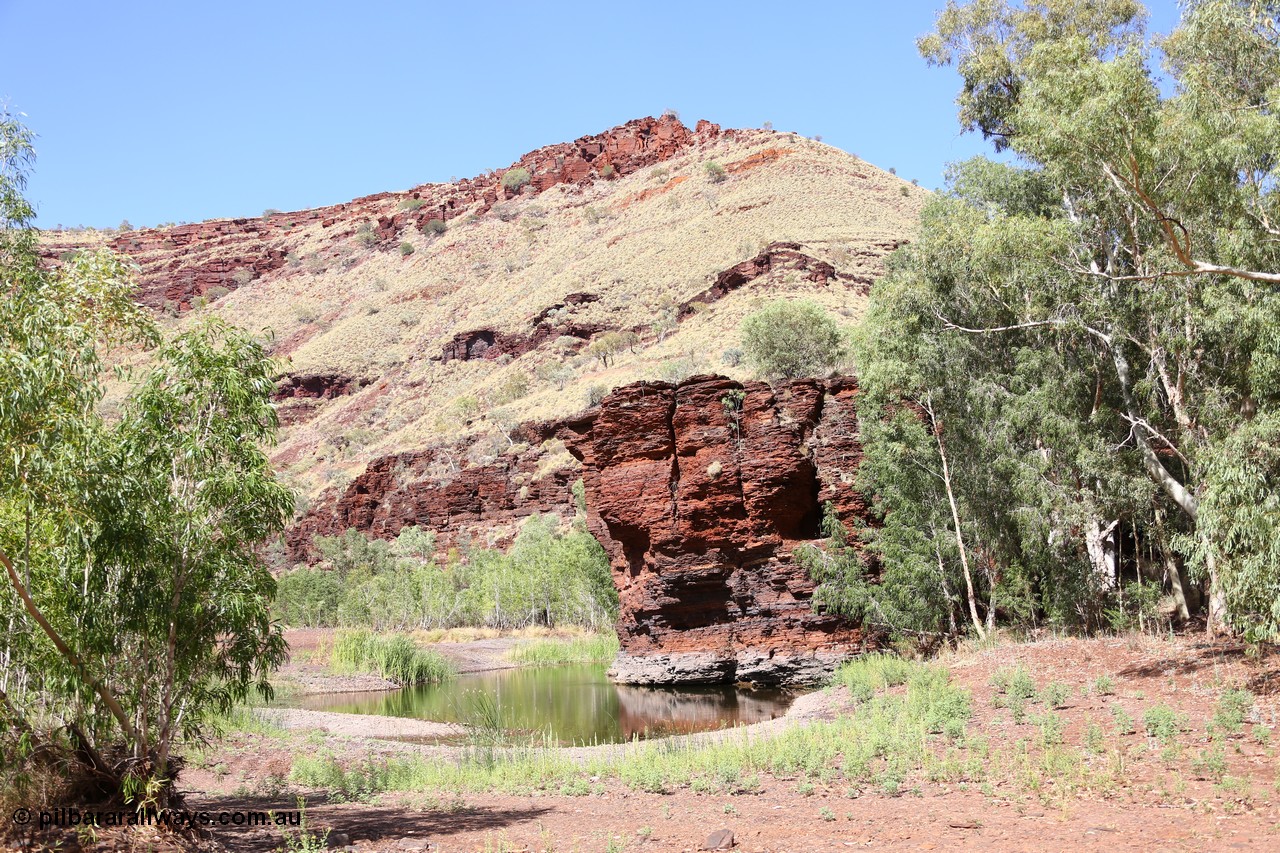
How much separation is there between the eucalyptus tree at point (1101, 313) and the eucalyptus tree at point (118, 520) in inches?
481

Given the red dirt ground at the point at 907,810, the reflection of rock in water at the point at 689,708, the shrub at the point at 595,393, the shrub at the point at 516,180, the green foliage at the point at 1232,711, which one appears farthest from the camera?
the shrub at the point at 516,180

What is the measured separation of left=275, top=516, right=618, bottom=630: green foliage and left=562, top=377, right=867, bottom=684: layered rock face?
1267 cm

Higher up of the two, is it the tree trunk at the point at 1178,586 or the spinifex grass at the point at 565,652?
the tree trunk at the point at 1178,586

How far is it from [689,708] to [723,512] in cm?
657

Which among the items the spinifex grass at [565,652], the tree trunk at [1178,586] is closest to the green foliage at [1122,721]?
the tree trunk at [1178,586]

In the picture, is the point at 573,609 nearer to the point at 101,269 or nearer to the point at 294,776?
the point at 294,776

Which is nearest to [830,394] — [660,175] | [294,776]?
[294,776]

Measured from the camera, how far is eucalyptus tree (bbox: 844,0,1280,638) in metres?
14.5

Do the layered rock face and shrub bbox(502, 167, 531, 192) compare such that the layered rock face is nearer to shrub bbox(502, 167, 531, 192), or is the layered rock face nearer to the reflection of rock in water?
the reflection of rock in water

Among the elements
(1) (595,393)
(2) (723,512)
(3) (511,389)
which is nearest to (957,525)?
(2) (723,512)

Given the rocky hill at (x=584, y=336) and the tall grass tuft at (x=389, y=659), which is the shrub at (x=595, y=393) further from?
the tall grass tuft at (x=389, y=659)

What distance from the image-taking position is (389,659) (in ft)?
103

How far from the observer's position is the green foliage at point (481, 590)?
46.7 metres

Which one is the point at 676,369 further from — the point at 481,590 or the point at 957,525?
the point at 957,525
